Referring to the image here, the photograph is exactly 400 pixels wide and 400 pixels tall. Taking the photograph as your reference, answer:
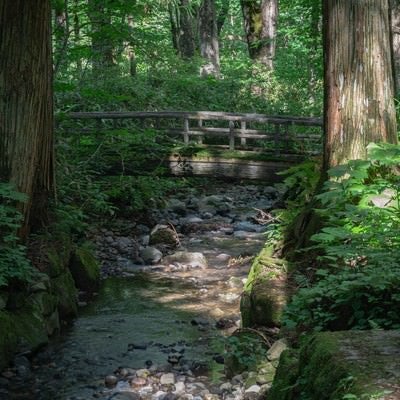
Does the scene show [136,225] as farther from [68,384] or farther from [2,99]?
[68,384]

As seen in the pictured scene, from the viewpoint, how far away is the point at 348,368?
282 centimetres

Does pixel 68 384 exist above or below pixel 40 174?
below

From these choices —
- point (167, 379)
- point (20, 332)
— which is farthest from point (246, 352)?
point (20, 332)

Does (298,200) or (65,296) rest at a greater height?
(298,200)

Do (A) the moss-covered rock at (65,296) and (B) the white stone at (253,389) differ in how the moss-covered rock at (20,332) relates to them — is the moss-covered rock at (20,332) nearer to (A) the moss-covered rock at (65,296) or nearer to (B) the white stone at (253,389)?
(A) the moss-covered rock at (65,296)

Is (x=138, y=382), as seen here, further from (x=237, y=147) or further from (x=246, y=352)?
(x=237, y=147)

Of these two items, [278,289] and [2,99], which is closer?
[278,289]

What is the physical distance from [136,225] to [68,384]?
21.1ft

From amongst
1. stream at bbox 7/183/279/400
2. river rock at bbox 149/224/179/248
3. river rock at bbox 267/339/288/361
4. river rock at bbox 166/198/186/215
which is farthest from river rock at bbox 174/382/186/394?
river rock at bbox 166/198/186/215

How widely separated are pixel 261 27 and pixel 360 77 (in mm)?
15743

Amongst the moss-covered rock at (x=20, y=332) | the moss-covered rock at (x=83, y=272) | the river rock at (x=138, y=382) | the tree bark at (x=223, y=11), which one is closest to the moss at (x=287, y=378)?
the river rock at (x=138, y=382)

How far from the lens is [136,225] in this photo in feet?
40.7

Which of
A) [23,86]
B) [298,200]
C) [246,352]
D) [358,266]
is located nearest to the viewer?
[358,266]

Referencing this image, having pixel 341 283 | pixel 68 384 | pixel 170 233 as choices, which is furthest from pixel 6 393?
pixel 170 233
